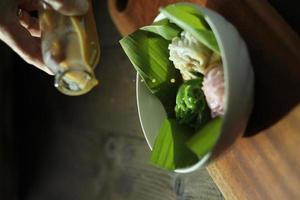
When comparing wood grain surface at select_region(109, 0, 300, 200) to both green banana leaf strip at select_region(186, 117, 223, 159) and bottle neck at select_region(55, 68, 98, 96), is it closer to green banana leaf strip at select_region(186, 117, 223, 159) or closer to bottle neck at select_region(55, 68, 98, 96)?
green banana leaf strip at select_region(186, 117, 223, 159)

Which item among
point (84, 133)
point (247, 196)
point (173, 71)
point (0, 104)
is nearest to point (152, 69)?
point (173, 71)

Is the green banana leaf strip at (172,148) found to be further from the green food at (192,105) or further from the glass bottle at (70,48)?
the glass bottle at (70,48)

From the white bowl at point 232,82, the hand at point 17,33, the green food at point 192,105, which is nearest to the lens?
the white bowl at point 232,82

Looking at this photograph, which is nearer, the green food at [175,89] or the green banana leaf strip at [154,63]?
the green food at [175,89]

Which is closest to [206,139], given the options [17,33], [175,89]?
[175,89]

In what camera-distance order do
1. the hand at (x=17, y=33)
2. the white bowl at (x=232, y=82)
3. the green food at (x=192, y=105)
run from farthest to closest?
the hand at (x=17, y=33) → the green food at (x=192, y=105) → the white bowl at (x=232, y=82)

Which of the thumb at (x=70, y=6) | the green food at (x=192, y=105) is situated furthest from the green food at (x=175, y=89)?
the thumb at (x=70, y=6)

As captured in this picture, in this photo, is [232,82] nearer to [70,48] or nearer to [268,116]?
[268,116]

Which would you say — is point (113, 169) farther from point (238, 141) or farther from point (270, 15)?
point (270, 15)

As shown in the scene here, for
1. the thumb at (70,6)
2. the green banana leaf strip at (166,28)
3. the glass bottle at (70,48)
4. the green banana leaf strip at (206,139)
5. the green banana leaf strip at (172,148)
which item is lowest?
the green banana leaf strip at (172,148)
